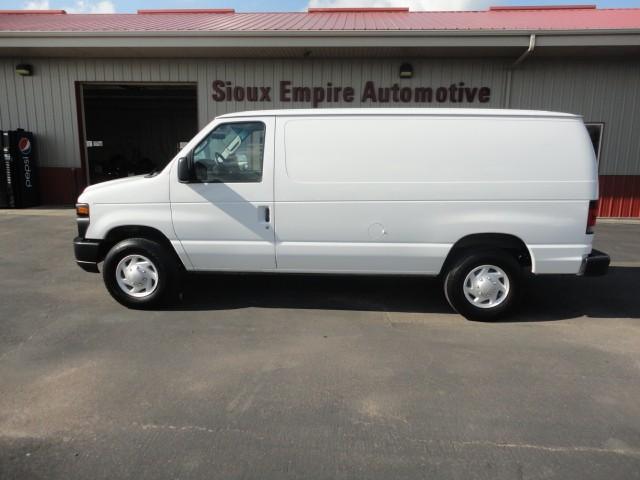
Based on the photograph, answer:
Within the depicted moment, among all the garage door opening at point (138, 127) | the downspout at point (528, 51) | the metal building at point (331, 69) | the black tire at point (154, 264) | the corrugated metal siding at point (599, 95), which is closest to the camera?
the black tire at point (154, 264)

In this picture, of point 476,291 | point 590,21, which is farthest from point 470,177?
point 590,21

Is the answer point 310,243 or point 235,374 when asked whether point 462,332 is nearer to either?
point 310,243

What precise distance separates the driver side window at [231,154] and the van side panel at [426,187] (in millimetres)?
248

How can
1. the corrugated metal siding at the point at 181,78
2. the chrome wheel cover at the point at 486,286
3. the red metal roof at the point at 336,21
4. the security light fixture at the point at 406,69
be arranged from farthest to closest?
→ the corrugated metal siding at the point at 181,78 < the security light fixture at the point at 406,69 < the red metal roof at the point at 336,21 < the chrome wheel cover at the point at 486,286

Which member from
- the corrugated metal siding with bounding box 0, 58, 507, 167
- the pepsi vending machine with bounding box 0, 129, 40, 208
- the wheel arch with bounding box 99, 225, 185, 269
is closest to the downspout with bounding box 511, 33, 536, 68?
the corrugated metal siding with bounding box 0, 58, 507, 167

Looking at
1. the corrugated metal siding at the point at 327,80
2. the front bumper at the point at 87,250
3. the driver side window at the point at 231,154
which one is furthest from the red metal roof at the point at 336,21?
the front bumper at the point at 87,250

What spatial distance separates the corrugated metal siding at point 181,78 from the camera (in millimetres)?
11539

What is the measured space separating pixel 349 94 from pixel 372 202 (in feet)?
25.2

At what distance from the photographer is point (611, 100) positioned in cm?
1127

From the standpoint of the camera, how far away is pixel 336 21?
12445 millimetres

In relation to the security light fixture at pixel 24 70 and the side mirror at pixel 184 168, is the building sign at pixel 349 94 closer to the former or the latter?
the security light fixture at pixel 24 70

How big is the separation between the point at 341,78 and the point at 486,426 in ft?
32.9

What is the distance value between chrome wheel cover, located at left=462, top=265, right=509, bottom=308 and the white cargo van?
0.4 inches

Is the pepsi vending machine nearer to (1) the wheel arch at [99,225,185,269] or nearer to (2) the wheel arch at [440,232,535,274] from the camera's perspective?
(1) the wheel arch at [99,225,185,269]
